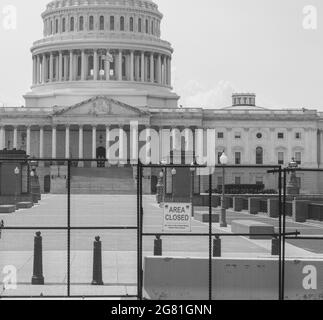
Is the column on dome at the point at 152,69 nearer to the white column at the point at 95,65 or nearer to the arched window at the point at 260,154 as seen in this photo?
the white column at the point at 95,65

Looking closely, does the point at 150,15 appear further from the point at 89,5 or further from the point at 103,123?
the point at 103,123

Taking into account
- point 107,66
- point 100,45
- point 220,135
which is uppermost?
point 100,45

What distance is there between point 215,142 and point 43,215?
96.9 meters

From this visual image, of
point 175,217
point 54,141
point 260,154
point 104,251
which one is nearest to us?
point 175,217

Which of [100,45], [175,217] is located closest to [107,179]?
[100,45]

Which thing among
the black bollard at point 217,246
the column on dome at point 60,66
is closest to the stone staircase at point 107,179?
the column on dome at point 60,66

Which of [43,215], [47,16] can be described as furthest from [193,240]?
[47,16]

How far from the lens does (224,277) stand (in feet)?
75.7

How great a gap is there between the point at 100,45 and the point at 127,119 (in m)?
22.0

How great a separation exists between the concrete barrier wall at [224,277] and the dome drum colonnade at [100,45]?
136m

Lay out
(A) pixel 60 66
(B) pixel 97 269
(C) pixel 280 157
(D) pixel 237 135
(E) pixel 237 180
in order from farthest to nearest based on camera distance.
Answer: (A) pixel 60 66
(C) pixel 280 157
(D) pixel 237 135
(E) pixel 237 180
(B) pixel 97 269

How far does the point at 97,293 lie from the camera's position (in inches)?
918

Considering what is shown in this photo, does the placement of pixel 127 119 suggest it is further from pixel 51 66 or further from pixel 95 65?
pixel 51 66

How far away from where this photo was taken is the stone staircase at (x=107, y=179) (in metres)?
105
